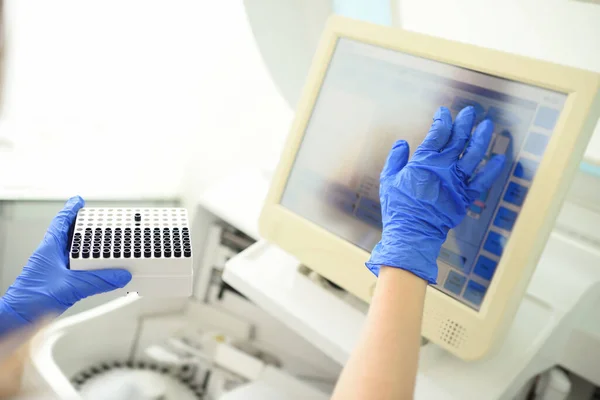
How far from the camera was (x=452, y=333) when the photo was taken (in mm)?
733

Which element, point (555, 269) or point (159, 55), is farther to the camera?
point (159, 55)

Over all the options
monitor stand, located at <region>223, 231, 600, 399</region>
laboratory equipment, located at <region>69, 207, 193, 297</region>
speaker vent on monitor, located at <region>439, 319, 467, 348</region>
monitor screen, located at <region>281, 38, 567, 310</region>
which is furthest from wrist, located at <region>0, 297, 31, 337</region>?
speaker vent on monitor, located at <region>439, 319, 467, 348</region>

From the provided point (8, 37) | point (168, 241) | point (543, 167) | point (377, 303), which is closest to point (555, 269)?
point (543, 167)

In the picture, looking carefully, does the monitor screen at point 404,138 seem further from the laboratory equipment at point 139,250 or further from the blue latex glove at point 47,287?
the blue latex glove at point 47,287

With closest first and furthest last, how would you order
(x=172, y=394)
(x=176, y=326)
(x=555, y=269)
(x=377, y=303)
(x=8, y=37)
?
1. (x=377, y=303)
2. (x=555, y=269)
3. (x=172, y=394)
4. (x=176, y=326)
5. (x=8, y=37)

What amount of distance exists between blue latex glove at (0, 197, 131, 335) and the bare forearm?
0.35m

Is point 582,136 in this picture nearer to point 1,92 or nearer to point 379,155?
point 379,155

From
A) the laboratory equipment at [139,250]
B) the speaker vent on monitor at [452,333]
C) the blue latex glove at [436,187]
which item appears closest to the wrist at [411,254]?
the blue latex glove at [436,187]

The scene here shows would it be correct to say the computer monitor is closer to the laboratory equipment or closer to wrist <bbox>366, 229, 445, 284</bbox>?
wrist <bbox>366, 229, 445, 284</bbox>

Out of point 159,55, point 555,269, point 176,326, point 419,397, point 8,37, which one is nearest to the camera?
point 419,397

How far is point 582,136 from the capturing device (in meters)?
0.64

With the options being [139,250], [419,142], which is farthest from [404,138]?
[139,250]

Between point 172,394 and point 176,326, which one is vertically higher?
point 176,326

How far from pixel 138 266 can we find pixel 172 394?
1.79 feet
